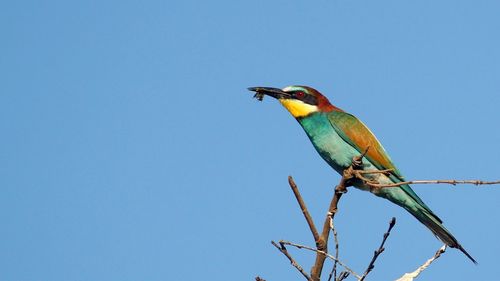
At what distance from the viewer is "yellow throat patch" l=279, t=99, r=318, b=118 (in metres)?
5.77

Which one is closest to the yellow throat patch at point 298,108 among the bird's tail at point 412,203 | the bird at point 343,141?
the bird at point 343,141

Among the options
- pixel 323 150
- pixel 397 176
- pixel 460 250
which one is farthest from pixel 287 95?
pixel 460 250

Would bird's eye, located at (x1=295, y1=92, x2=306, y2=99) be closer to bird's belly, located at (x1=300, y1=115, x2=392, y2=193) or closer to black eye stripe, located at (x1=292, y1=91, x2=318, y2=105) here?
black eye stripe, located at (x1=292, y1=91, x2=318, y2=105)

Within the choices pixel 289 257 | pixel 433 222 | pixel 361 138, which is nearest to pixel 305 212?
pixel 289 257

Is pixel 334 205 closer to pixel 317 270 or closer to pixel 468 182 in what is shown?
pixel 317 270

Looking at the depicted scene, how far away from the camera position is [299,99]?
5.84 m

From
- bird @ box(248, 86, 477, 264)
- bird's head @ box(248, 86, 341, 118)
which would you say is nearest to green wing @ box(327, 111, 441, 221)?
bird @ box(248, 86, 477, 264)

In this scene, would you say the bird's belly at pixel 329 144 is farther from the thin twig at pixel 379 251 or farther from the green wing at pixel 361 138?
the thin twig at pixel 379 251

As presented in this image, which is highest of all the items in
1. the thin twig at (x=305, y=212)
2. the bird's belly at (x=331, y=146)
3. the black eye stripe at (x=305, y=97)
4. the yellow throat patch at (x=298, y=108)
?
the black eye stripe at (x=305, y=97)

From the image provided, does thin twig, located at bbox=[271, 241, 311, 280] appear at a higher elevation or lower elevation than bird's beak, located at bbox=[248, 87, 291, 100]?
lower

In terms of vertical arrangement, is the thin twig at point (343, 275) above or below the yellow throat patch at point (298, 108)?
below

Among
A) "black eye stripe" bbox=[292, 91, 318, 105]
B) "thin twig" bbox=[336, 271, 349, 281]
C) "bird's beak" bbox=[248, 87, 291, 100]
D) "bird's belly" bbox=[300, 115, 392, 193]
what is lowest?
"thin twig" bbox=[336, 271, 349, 281]

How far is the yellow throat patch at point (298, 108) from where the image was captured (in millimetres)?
5770

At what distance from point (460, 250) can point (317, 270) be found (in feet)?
5.21
